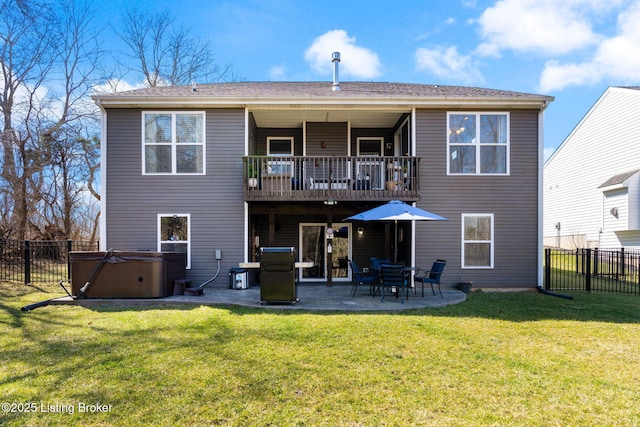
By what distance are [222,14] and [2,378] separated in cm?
1509

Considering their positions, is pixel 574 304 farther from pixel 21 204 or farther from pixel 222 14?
pixel 21 204

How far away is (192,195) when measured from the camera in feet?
31.3

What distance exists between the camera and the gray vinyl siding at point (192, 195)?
9.45 meters

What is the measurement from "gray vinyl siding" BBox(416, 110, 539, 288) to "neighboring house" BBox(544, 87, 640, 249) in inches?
272

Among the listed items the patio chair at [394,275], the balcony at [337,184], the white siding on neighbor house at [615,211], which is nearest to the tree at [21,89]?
the balcony at [337,184]

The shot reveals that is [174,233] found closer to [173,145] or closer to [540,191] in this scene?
[173,145]

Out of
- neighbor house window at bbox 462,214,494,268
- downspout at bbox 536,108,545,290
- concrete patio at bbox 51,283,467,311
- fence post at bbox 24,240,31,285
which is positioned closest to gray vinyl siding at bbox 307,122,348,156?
neighbor house window at bbox 462,214,494,268

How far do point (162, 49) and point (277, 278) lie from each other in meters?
19.9

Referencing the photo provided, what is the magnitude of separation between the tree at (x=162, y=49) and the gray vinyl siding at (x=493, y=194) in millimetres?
16790

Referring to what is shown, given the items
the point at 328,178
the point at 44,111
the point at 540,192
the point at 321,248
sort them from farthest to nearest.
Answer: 1. the point at 44,111
2. the point at 321,248
3. the point at 540,192
4. the point at 328,178

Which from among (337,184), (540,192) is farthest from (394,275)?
(540,192)

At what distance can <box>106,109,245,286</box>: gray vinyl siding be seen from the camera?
9.45 m

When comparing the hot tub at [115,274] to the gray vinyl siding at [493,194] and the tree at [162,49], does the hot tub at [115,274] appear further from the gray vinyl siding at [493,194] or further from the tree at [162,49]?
the tree at [162,49]

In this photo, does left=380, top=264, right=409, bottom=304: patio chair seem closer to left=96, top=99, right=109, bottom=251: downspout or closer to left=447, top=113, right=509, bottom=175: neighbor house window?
left=447, top=113, right=509, bottom=175: neighbor house window
